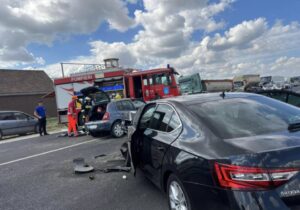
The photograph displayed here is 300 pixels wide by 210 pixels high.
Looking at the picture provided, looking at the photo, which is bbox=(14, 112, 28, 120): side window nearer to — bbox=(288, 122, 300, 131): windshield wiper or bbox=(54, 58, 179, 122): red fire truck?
bbox=(54, 58, 179, 122): red fire truck

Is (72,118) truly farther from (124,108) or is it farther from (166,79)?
(166,79)

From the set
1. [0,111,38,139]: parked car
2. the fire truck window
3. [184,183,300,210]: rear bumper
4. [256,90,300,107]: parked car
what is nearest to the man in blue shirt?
[0,111,38,139]: parked car

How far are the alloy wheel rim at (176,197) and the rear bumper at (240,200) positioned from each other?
49cm

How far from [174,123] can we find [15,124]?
16.2 metres

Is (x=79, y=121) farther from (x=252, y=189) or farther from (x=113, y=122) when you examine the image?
(x=252, y=189)

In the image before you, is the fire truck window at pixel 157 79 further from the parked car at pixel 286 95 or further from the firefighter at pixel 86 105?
the parked car at pixel 286 95

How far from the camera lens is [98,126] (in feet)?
38.7

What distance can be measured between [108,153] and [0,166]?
3.09 meters

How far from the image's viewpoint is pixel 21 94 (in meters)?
34.8

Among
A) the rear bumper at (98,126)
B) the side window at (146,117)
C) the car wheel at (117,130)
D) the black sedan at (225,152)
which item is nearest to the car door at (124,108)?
the car wheel at (117,130)

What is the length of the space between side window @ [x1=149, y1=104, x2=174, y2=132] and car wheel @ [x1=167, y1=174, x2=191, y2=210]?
0.75m

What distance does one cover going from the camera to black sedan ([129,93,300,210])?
7.61 feet

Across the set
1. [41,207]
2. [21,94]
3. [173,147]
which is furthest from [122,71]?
[21,94]

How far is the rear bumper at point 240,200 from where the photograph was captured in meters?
2.26
